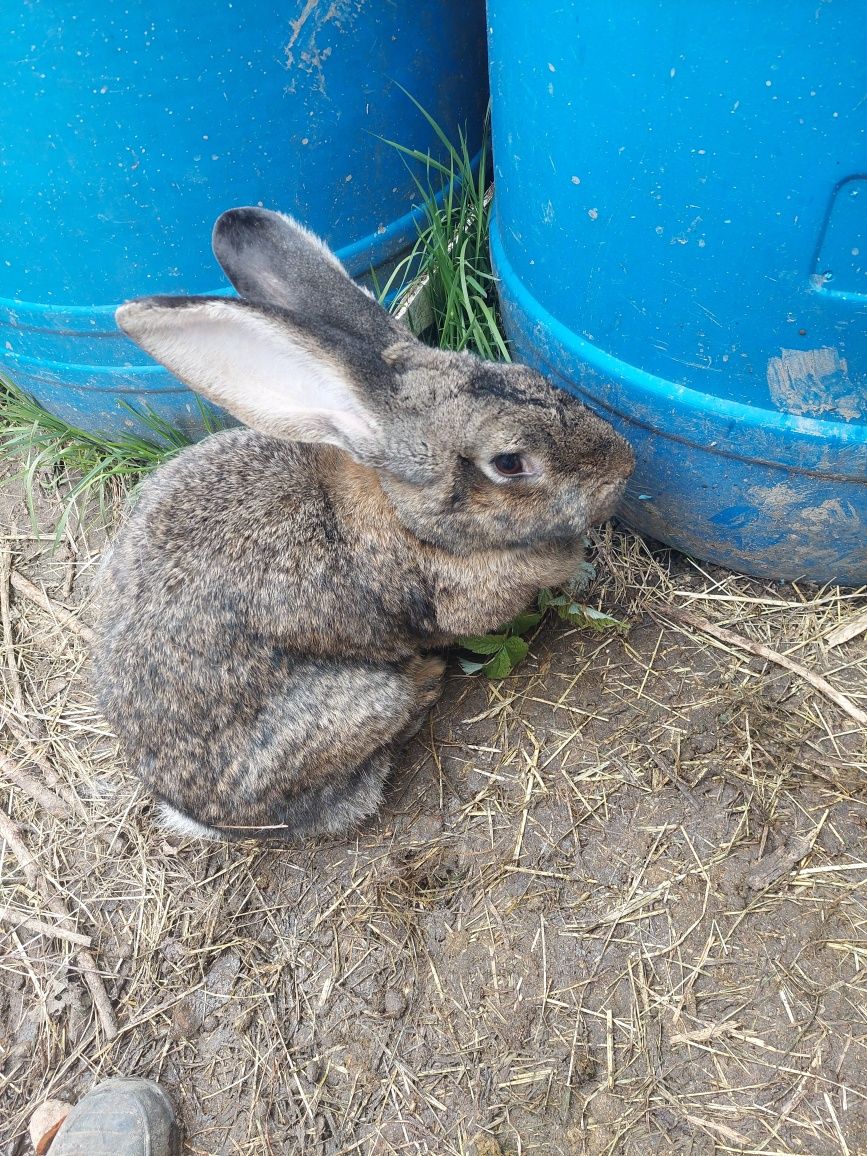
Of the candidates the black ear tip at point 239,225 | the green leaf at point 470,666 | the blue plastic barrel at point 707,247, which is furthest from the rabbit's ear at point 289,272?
the green leaf at point 470,666

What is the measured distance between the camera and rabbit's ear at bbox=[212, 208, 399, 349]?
2303 millimetres

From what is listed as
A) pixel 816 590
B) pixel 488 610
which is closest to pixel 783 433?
pixel 816 590

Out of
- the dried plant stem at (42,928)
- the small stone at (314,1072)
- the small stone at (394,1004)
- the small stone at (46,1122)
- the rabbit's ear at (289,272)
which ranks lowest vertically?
the small stone at (314,1072)

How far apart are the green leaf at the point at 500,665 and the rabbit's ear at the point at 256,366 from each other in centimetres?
76

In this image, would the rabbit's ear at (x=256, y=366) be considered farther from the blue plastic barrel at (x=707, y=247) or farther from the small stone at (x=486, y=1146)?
the small stone at (x=486, y=1146)

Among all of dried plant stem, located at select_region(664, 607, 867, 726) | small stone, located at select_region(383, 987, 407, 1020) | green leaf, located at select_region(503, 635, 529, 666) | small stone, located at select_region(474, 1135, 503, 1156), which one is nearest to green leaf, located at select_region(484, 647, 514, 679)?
green leaf, located at select_region(503, 635, 529, 666)

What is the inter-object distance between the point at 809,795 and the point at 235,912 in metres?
1.59

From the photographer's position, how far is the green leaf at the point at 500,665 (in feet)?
8.80

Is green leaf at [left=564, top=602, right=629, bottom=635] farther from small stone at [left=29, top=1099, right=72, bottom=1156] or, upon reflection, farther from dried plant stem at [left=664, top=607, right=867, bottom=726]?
small stone at [left=29, top=1099, right=72, bottom=1156]

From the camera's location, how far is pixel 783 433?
2203 millimetres

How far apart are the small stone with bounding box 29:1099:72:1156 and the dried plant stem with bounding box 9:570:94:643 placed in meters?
1.41

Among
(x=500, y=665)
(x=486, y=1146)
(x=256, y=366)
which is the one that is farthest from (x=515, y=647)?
(x=486, y=1146)

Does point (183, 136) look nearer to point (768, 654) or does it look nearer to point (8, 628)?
point (8, 628)

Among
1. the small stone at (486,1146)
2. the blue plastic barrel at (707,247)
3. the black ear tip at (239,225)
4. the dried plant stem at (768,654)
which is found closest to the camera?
the blue plastic barrel at (707,247)
